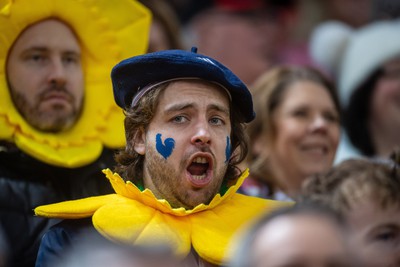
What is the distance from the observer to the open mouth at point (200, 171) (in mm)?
3762

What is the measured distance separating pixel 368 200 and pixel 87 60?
62.1 inches

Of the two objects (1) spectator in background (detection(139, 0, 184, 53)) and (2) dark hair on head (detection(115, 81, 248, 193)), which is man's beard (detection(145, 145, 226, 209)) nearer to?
(2) dark hair on head (detection(115, 81, 248, 193))

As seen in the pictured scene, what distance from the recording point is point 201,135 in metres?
3.74

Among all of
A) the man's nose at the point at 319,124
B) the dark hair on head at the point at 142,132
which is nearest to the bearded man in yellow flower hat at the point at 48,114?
the dark hair on head at the point at 142,132

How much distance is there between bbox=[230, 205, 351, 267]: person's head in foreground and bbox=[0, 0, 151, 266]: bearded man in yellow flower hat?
1622 mm

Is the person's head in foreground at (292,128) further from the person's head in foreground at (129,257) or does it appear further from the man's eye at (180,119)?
the person's head in foreground at (129,257)

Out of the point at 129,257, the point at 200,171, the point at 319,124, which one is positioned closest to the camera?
the point at 129,257

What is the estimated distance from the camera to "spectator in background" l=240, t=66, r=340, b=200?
5.54m

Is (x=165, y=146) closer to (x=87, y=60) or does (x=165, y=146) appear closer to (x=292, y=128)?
(x=87, y=60)

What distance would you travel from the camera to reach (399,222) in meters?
3.69

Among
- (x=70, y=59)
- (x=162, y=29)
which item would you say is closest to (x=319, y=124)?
(x=162, y=29)

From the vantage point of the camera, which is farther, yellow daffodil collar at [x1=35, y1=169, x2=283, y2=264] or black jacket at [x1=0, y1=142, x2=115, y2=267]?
black jacket at [x1=0, y1=142, x2=115, y2=267]

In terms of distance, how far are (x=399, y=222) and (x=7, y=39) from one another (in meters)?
1.81

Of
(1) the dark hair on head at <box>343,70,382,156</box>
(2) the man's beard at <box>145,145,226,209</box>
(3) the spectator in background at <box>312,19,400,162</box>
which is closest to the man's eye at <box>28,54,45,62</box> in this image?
(2) the man's beard at <box>145,145,226,209</box>
